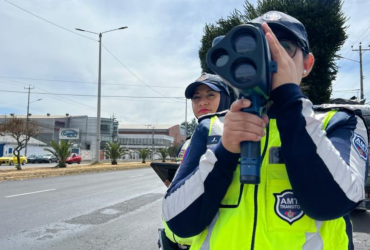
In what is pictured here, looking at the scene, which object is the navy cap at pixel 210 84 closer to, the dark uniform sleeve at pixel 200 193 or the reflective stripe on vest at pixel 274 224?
the dark uniform sleeve at pixel 200 193

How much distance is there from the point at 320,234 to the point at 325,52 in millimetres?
6723

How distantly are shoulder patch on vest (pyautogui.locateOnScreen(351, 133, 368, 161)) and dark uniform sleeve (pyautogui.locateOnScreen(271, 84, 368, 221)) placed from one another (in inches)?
5.4

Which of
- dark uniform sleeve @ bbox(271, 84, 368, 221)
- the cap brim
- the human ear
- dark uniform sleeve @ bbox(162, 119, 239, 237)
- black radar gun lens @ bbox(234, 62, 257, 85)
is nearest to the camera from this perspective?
black radar gun lens @ bbox(234, 62, 257, 85)

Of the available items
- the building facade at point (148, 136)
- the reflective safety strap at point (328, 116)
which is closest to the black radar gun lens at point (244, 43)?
the reflective safety strap at point (328, 116)

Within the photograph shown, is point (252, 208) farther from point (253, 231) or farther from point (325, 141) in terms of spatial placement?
point (325, 141)

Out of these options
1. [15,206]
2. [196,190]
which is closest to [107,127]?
[15,206]

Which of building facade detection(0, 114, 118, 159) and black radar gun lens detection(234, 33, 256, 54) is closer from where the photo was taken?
black radar gun lens detection(234, 33, 256, 54)

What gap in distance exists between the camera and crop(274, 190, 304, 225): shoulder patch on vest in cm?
103

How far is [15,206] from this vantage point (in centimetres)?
789

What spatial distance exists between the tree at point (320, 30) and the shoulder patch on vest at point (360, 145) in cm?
560

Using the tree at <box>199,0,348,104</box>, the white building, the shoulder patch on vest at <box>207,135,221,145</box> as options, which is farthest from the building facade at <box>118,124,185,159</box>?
the shoulder patch on vest at <box>207,135,221,145</box>

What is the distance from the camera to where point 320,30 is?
7055 millimetres

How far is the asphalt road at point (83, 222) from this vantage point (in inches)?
→ 192

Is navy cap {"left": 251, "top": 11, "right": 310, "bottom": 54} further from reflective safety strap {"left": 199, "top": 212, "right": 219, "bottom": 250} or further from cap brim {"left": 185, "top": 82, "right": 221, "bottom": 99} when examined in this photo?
cap brim {"left": 185, "top": 82, "right": 221, "bottom": 99}
